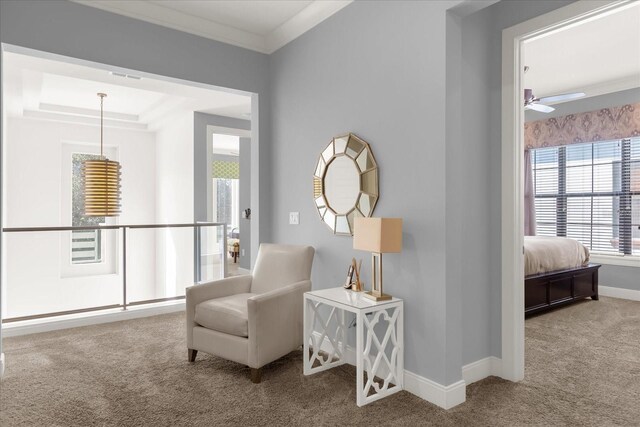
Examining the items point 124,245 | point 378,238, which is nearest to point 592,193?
point 378,238

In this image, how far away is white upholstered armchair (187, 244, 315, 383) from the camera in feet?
8.88

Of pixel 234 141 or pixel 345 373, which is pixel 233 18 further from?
pixel 234 141

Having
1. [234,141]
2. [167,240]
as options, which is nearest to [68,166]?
[167,240]

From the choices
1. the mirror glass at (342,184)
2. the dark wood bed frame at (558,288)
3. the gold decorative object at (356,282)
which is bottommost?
the dark wood bed frame at (558,288)

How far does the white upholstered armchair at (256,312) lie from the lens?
2707 mm

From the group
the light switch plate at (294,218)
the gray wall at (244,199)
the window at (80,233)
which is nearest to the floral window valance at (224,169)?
the gray wall at (244,199)

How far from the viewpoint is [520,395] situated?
99.3 inches

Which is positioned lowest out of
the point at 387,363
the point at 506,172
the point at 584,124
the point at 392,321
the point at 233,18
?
the point at 387,363

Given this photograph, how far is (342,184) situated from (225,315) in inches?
50.6

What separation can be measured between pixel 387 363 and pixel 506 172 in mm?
1484

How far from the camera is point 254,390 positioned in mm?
2602

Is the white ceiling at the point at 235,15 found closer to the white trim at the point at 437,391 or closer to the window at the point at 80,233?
the white trim at the point at 437,391

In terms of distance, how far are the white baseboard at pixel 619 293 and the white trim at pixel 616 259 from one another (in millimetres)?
340

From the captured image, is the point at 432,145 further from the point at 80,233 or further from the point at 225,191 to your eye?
the point at 225,191
